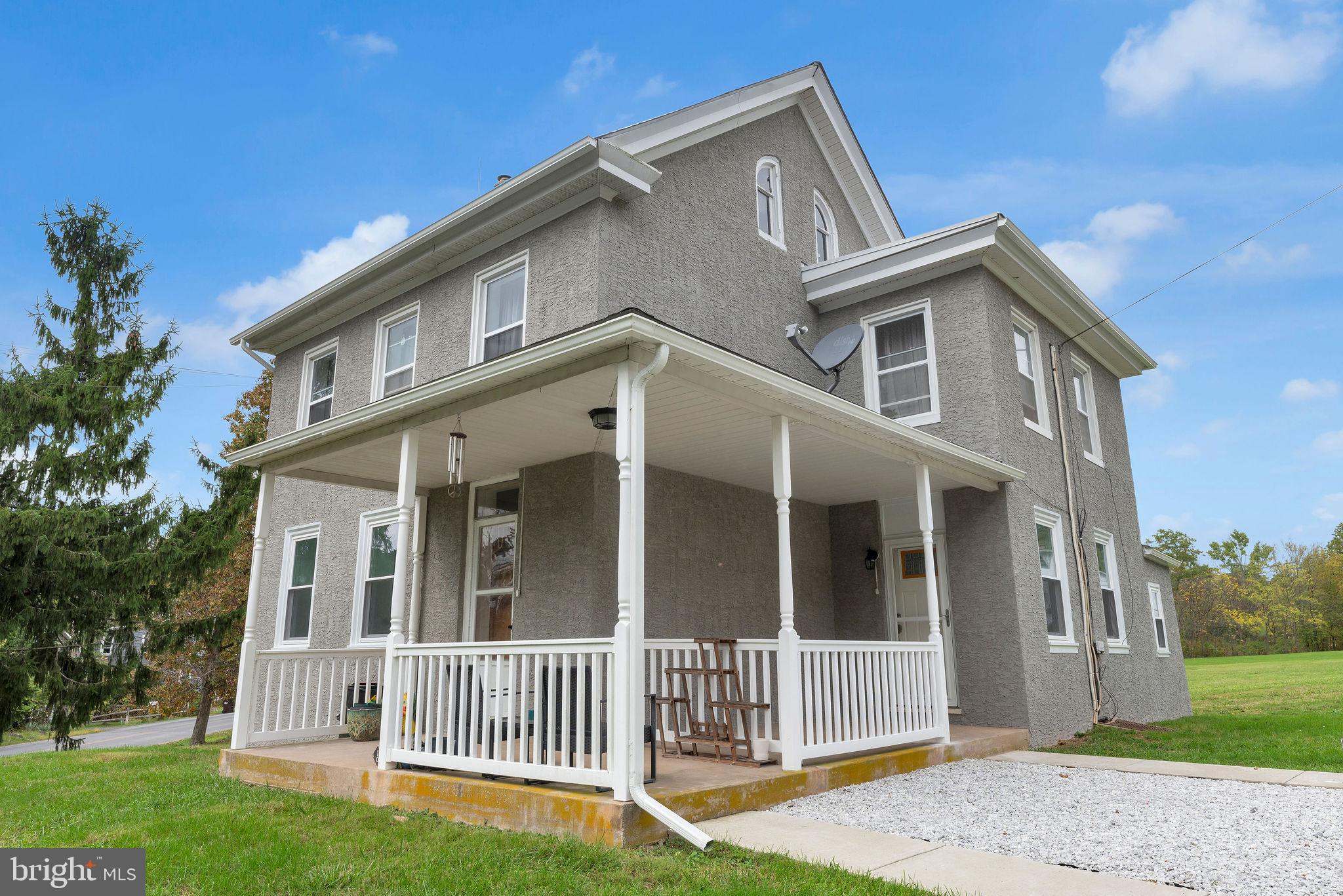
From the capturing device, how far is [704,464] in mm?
8812

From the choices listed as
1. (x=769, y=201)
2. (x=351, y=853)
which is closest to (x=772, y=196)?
(x=769, y=201)

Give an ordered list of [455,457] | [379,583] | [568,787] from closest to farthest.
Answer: [568,787] < [455,457] < [379,583]

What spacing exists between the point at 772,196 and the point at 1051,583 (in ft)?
20.5

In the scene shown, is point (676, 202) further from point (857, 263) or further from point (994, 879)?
point (994, 879)

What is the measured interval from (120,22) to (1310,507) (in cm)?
8363

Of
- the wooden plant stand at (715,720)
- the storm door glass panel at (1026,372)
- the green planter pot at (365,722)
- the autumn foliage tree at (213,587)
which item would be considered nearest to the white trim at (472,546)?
the green planter pot at (365,722)

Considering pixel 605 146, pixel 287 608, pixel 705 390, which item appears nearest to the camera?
pixel 705 390

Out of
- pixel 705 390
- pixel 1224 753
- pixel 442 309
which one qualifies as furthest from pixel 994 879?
pixel 442 309

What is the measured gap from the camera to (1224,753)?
27.6 ft

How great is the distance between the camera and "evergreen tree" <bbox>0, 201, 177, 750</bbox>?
12.6 m

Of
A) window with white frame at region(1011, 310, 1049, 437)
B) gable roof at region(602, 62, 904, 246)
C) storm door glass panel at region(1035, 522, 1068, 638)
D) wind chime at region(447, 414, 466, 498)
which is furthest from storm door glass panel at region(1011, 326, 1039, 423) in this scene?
wind chime at region(447, 414, 466, 498)

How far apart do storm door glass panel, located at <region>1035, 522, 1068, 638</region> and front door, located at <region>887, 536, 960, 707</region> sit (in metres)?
1.17

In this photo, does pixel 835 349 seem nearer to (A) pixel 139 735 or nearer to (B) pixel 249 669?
(B) pixel 249 669

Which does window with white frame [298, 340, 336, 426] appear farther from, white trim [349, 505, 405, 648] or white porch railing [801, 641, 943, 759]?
white porch railing [801, 641, 943, 759]
